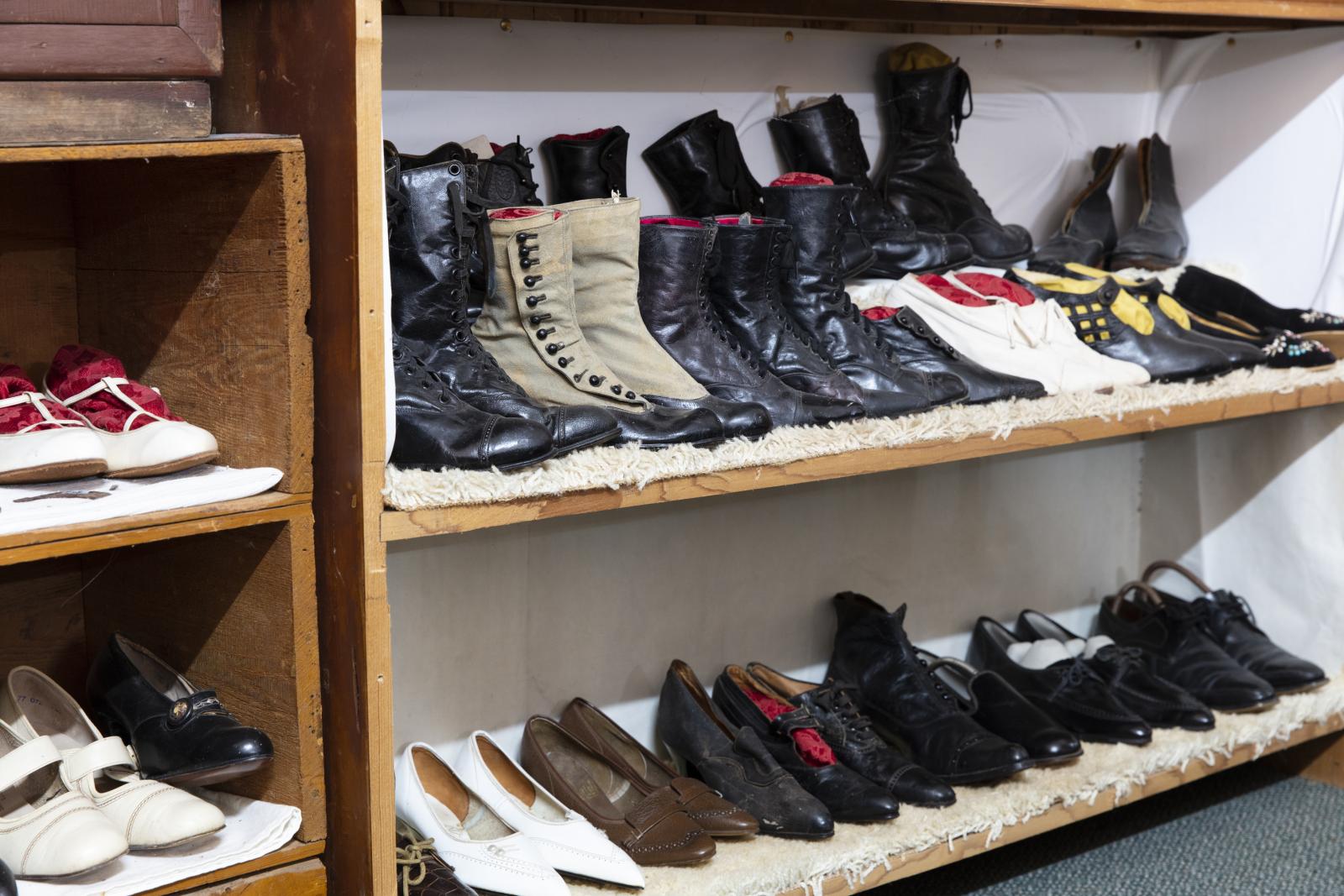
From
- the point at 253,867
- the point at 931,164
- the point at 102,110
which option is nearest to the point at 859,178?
the point at 931,164

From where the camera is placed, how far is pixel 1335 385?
6.27ft

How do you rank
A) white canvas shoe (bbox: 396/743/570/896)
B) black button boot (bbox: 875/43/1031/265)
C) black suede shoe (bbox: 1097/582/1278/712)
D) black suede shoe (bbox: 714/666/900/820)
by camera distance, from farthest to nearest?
black suede shoe (bbox: 1097/582/1278/712)
black button boot (bbox: 875/43/1031/265)
black suede shoe (bbox: 714/666/900/820)
white canvas shoe (bbox: 396/743/570/896)

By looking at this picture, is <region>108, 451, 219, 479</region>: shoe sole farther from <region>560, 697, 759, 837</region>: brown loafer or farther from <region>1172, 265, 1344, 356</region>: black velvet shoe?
<region>1172, 265, 1344, 356</region>: black velvet shoe

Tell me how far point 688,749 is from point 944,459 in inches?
19.3

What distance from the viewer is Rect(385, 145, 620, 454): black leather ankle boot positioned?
3.96ft

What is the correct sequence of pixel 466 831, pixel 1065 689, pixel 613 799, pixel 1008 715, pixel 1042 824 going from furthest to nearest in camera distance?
1. pixel 1065 689
2. pixel 1008 715
3. pixel 1042 824
4. pixel 613 799
5. pixel 466 831

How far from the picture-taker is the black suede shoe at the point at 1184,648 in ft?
6.44

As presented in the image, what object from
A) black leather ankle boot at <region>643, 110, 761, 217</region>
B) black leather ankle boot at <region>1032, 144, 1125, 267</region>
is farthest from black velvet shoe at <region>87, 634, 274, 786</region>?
black leather ankle boot at <region>1032, 144, 1125, 267</region>

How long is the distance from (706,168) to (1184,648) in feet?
3.59

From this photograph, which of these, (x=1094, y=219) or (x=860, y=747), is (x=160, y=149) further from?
(x=1094, y=219)

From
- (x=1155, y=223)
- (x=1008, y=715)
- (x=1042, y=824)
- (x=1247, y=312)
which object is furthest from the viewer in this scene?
(x=1155, y=223)

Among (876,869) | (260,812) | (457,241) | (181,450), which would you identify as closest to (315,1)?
(457,241)

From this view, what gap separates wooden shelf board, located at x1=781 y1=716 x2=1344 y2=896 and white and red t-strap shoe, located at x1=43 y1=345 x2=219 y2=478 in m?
0.80

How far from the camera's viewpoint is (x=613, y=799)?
5.19 ft
